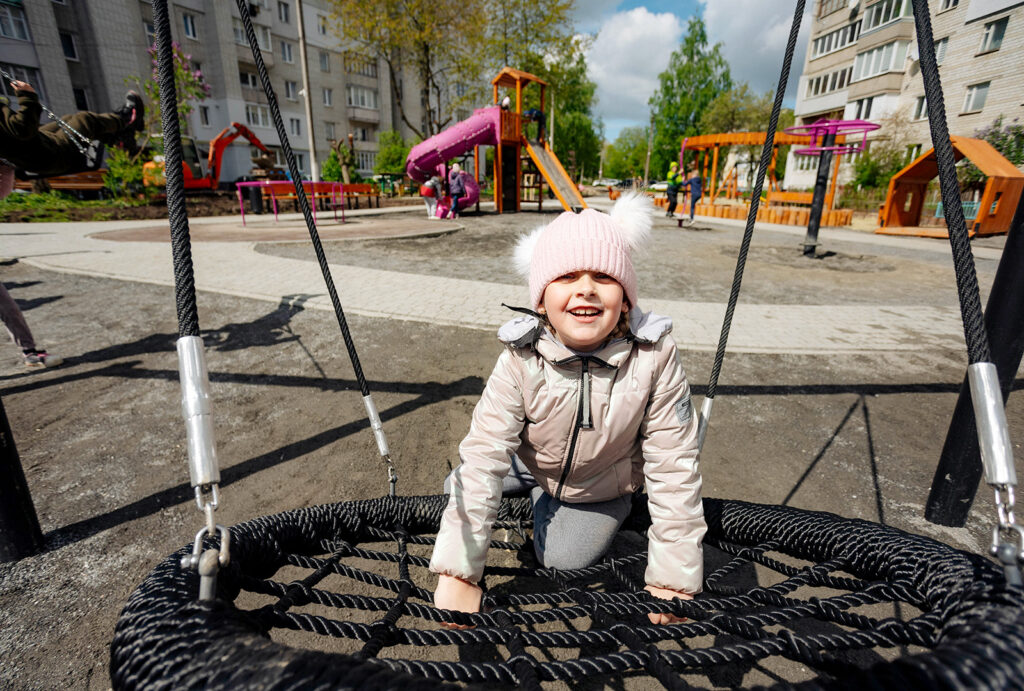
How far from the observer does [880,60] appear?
29.0m

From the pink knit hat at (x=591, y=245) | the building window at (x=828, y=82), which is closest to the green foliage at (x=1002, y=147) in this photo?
the building window at (x=828, y=82)

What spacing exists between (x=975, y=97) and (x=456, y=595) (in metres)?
32.3

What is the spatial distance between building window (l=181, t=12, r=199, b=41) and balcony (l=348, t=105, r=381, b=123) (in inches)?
473

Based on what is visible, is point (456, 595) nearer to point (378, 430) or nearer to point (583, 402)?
point (583, 402)

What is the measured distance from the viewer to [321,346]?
4629 mm

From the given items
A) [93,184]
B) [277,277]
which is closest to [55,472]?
[277,277]

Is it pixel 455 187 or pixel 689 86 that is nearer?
pixel 455 187

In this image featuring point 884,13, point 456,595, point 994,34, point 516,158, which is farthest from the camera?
point 884,13

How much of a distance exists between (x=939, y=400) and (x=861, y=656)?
9.41 ft

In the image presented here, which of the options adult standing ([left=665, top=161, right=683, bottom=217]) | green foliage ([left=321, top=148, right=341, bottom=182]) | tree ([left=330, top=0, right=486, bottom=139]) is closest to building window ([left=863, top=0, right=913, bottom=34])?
adult standing ([left=665, top=161, right=683, bottom=217])

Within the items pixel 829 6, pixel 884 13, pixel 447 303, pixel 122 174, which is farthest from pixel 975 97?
pixel 122 174

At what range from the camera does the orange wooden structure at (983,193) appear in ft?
40.2

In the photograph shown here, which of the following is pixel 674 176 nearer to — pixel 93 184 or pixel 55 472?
pixel 55 472

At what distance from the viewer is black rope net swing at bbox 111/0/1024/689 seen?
0.66m
